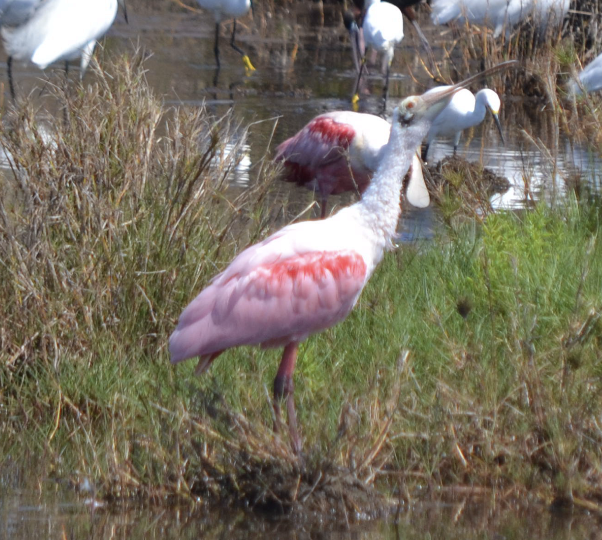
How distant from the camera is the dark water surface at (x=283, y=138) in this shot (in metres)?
3.36

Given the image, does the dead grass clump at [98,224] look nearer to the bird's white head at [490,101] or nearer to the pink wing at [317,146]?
the pink wing at [317,146]

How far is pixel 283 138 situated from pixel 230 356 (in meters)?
5.15

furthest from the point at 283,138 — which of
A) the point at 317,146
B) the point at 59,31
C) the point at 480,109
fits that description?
the point at 317,146

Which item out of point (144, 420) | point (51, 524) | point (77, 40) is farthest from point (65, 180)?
point (77, 40)

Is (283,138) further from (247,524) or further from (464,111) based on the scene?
(247,524)

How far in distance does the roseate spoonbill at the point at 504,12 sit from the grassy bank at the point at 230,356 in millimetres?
6891

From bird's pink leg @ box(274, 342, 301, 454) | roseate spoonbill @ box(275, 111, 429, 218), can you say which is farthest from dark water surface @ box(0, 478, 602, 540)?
roseate spoonbill @ box(275, 111, 429, 218)

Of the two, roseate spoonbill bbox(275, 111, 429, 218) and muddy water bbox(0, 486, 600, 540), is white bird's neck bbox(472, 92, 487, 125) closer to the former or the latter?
roseate spoonbill bbox(275, 111, 429, 218)

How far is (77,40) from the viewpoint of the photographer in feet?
31.5

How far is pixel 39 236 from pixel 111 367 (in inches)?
21.7

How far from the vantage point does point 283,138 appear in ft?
30.8

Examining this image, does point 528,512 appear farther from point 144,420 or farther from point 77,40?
point 77,40

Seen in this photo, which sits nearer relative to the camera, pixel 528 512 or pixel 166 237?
pixel 528 512

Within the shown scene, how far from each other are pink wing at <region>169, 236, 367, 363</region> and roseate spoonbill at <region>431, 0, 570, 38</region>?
7966 millimetres
